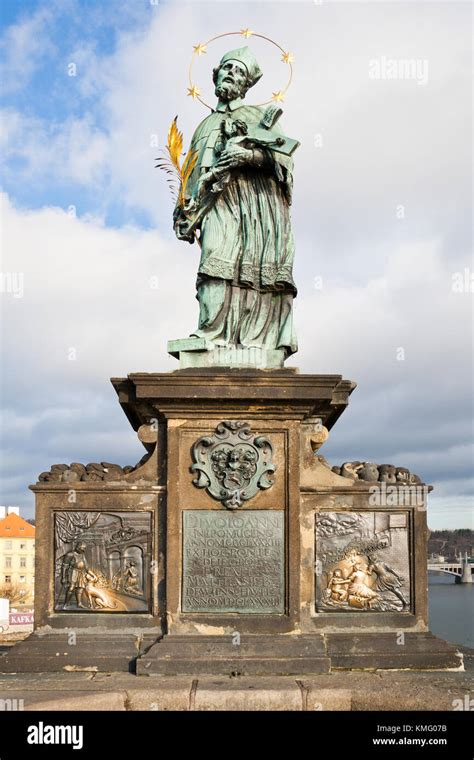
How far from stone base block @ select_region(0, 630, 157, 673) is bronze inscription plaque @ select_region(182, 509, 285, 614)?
650mm

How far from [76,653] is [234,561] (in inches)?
68.3

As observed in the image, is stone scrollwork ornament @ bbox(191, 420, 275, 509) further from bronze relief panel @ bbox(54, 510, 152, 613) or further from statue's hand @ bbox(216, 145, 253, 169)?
statue's hand @ bbox(216, 145, 253, 169)

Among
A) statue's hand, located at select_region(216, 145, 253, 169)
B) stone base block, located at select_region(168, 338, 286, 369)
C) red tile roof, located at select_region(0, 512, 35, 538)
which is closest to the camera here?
stone base block, located at select_region(168, 338, 286, 369)

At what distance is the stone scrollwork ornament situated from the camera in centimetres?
811

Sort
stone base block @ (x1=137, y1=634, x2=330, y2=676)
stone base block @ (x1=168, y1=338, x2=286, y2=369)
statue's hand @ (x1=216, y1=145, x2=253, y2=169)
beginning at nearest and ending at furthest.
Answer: stone base block @ (x1=137, y1=634, x2=330, y2=676), stone base block @ (x1=168, y1=338, x2=286, y2=369), statue's hand @ (x1=216, y1=145, x2=253, y2=169)

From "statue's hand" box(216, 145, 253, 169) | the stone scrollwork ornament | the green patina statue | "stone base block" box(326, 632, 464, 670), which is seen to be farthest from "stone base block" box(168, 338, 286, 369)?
"stone base block" box(326, 632, 464, 670)

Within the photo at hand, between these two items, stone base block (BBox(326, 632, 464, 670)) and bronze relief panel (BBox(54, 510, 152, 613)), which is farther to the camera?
bronze relief panel (BBox(54, 510, 152, 613))

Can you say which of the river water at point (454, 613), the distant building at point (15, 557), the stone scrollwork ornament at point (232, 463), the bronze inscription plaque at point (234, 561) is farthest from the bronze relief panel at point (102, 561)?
the distant building at point (15, 557)

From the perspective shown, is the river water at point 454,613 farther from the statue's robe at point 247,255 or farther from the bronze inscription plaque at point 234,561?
the statue's robe at point 247,255

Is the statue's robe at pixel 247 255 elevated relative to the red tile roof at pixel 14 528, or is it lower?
elevated

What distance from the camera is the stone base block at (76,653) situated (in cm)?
772

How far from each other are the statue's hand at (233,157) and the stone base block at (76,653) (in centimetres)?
492

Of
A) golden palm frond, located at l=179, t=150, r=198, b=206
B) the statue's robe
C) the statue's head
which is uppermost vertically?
the statue's head

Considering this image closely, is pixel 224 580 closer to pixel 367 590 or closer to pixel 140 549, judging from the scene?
pixel 140 549
